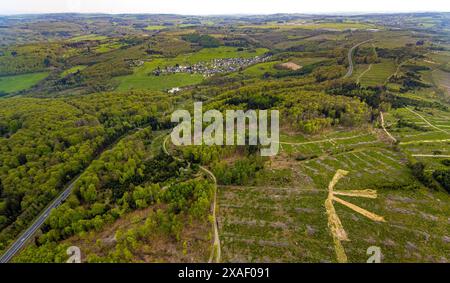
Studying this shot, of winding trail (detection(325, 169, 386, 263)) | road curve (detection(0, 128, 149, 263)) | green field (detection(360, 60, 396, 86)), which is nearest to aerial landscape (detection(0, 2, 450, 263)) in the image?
winding trail (detection(325, 169, 386, 263))

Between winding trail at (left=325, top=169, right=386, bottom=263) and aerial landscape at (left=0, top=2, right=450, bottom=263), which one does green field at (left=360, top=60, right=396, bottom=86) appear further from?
winding trail at (left=325, top=169, right=386, bottom=263)

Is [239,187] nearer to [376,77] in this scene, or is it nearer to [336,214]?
[336,214]

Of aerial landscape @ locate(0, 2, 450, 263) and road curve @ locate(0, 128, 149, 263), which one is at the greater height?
aerial landscape @ locate(0, 2, 450, 263)

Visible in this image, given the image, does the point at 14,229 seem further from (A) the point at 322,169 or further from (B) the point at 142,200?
(A) the point at 322,169

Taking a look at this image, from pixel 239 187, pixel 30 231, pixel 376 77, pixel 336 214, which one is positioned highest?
pixel 376 77

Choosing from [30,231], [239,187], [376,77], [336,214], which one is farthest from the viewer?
[376,77]

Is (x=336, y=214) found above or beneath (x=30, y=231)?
above

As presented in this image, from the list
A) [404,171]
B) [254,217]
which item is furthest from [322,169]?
[254,217]

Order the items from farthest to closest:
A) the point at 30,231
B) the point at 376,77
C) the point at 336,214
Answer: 1. the point at 376,77
2. the point at 30,231
3. the point at 336,214

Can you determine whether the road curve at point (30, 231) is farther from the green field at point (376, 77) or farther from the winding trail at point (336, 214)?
the green field at point (376, 77)

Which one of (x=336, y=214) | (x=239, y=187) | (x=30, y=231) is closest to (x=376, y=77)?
(x=336, y=214)

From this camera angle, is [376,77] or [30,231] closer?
[30,231]
